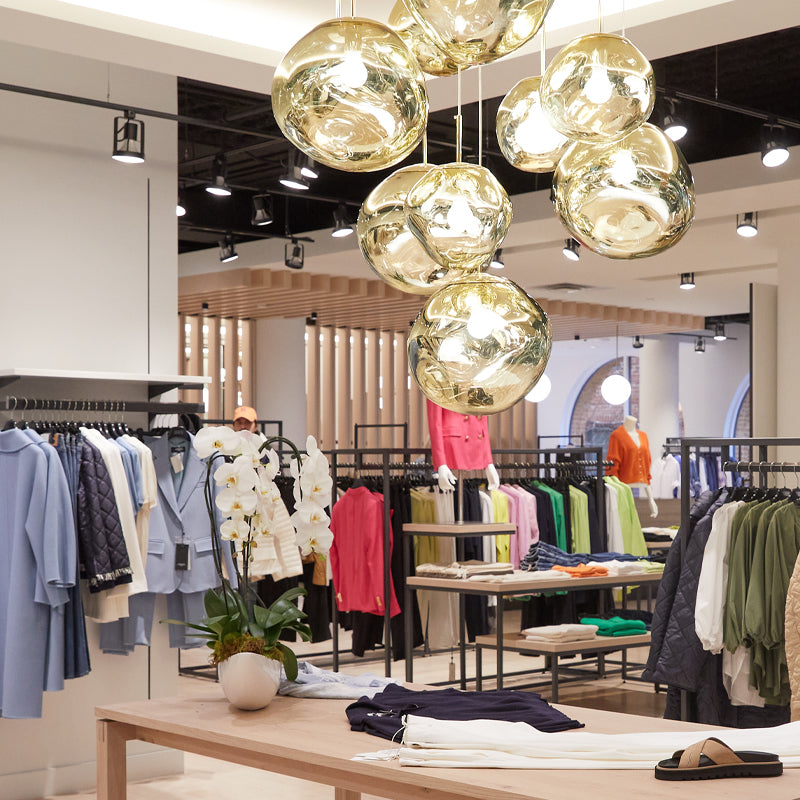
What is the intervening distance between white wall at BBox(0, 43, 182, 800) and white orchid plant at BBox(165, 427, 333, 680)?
2.31 metres

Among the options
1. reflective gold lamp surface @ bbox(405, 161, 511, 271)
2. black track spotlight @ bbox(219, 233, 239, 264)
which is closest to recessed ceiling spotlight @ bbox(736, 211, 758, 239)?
black track spotlight @ bbox(219, 233, 239, 264)

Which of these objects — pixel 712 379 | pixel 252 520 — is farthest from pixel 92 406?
pixel 712 379

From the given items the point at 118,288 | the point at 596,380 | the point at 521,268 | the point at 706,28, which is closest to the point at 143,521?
the point at 118,288

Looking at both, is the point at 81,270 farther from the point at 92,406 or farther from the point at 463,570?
the point at 463,570

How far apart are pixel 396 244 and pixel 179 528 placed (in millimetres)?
3705

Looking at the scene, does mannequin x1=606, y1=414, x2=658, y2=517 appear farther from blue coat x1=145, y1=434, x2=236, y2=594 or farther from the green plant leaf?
the green plant leaf

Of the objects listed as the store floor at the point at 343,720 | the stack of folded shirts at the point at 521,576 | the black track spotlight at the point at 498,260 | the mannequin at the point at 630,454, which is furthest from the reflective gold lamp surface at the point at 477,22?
the mannequin at the point at 630,454

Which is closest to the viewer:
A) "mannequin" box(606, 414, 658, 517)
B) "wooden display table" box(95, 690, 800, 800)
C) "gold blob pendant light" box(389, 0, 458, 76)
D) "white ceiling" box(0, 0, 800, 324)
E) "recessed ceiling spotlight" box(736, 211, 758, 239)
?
"gold blob pendant light" box(389, 0, 458, 76)

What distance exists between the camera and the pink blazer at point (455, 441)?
7508 mm

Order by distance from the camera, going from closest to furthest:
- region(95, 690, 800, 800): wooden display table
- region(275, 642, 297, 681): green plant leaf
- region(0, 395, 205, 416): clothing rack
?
region(95, 690, 800, 800): wooden display table
region(275, 642, 297, 681): green plant leaf
region(0, 395, 205, 416): clothing rack

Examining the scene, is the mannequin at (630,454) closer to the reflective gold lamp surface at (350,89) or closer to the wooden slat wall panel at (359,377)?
the wooden slat wall panel at (359,377)

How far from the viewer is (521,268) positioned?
1063cm

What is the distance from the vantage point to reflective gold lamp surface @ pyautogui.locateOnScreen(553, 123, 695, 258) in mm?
1690

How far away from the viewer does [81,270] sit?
5.61m
